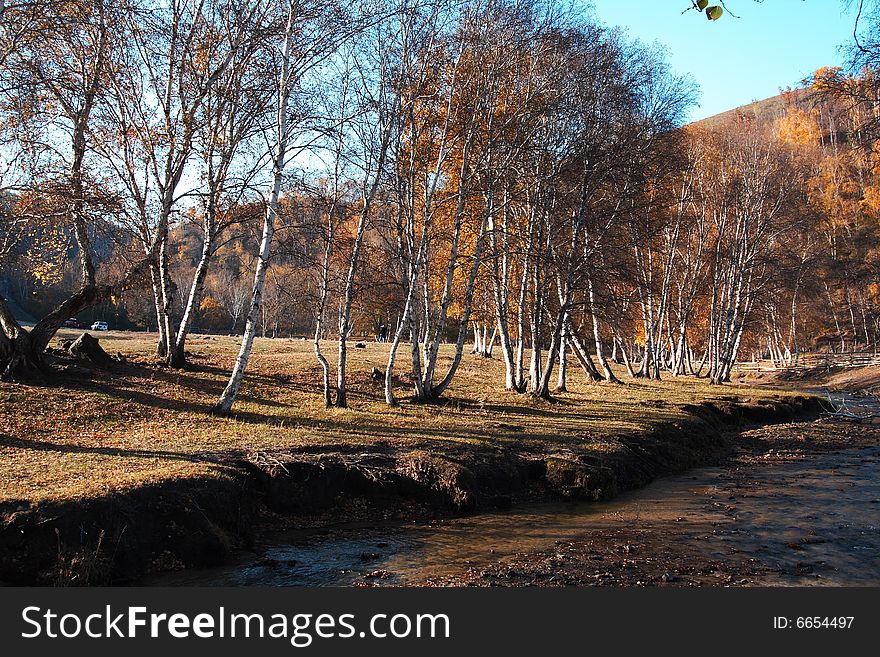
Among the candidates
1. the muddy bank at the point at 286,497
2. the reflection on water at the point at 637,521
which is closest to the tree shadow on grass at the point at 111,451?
the muddy bank at the point at 286,497

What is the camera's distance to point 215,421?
14.4m

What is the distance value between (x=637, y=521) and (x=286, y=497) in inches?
229

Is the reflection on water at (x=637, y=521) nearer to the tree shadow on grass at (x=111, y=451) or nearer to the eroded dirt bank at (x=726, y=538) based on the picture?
the eroded dirt bank at (x=726, y=538)

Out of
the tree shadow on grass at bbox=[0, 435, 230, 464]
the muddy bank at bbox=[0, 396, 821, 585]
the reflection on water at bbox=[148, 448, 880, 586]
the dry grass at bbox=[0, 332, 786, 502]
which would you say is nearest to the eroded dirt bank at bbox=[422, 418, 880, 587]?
the reflection on water at bbox=[148, 448, 880, 586]

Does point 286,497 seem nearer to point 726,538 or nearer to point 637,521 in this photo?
point 637,521

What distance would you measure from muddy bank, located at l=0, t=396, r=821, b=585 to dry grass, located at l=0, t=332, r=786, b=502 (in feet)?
1.54

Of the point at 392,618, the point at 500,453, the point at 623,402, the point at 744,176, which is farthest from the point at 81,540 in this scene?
the point at 744,176

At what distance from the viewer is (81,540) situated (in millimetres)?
7422

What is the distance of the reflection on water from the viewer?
798cm

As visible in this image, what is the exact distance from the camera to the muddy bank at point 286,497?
7.32m

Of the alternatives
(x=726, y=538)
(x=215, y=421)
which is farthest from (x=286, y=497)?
(x=726, y=538)

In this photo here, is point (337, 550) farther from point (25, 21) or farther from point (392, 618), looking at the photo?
point (25, 21)

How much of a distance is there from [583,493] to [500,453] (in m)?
1.86

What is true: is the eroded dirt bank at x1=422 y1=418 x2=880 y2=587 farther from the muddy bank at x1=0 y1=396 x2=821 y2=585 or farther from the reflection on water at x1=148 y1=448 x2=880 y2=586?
the muddy bank at x1=0 y1=396 x2=821 y2=585
